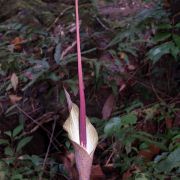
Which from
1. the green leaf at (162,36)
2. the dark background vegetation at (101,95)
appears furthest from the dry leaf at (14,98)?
the green leaf at (162,36)

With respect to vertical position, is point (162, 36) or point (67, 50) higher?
point (162, 36)

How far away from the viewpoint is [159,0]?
1.77 metres

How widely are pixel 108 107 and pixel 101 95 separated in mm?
89

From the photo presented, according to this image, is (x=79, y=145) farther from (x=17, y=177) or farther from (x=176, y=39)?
(x=176, y=39)

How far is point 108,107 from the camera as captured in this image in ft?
Result: 5.40

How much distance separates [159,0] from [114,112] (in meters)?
0.57

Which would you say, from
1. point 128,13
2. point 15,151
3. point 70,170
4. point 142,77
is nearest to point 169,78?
point 142,77

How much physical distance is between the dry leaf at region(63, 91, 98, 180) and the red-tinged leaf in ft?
2.37

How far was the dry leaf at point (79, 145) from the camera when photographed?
0.86 metres

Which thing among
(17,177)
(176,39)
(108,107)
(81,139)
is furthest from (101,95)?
(81,139)

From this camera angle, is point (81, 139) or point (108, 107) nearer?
point (81, 139)

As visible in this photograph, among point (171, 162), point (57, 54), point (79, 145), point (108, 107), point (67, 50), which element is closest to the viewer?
point (79, 145)

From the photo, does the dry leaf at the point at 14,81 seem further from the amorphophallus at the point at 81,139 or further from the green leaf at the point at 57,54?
the amorphophallus at the point at 81,139

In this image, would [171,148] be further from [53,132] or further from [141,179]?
[53,132]
